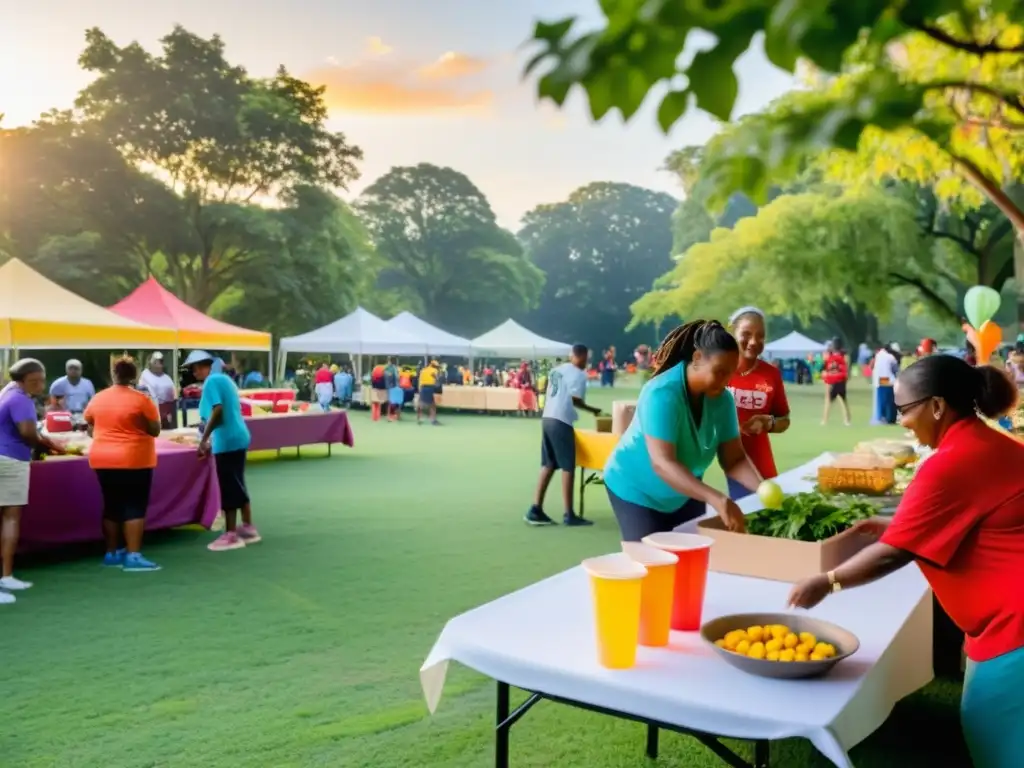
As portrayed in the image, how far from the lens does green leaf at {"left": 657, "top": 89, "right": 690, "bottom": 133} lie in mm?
970

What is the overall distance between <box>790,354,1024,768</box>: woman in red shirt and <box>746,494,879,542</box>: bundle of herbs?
1.98ft

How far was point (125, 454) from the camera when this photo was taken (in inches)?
234

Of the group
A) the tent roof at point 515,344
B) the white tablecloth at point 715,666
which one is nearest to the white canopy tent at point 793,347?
the tent roof at point 515,344

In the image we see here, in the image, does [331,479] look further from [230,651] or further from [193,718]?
[193,718]

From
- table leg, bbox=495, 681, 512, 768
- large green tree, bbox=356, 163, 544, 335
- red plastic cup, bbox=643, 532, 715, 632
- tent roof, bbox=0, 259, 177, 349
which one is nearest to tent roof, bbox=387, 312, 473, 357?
tent roof, bbox=0, 259, 177, 349

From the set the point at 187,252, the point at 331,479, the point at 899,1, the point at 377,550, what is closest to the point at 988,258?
the point at 331,479

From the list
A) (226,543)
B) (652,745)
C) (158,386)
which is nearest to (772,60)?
(652,745)

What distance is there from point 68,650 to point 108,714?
101cm

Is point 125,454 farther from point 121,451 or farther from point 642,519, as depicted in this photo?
point 642,519

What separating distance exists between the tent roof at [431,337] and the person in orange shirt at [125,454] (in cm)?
1596

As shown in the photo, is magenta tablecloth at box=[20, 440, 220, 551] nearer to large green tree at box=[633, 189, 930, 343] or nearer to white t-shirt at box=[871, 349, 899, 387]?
white t-shirt at box=[871, 349, 899, 387]

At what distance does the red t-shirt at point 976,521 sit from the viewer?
1.91m

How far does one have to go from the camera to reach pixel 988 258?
79.5 feet

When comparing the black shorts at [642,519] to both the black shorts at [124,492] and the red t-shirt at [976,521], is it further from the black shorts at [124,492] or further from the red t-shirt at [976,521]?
the black shorts at [124,492]
